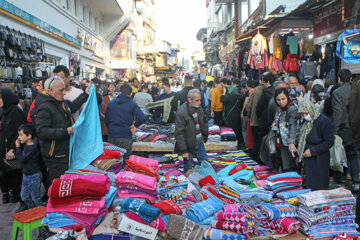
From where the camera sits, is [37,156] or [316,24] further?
[316,24]

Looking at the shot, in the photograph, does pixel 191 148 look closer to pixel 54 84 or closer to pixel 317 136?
pixel 317 136

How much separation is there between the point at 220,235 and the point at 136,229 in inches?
31.9

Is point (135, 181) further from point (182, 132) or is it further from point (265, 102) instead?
point (265, 102)

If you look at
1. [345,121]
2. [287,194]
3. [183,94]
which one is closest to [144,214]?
[287,194]

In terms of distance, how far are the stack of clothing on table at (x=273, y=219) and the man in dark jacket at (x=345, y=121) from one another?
347cm

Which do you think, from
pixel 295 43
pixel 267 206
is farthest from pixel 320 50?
pixel 267 206

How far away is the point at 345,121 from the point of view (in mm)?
6188

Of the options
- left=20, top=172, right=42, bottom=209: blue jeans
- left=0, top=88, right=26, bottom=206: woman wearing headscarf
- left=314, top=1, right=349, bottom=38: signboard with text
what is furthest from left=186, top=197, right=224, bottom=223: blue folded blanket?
left=314, top=1, right=349, bottom=38: signboard with text

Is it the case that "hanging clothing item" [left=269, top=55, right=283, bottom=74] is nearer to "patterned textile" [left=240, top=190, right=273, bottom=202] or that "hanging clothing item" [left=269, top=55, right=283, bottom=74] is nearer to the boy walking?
"patterned textile" [left=240, top=190, right=273, bottom=202]

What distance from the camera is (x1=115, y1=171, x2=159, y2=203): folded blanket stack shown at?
350 centimetres

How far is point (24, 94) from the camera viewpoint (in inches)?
314

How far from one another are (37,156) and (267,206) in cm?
339

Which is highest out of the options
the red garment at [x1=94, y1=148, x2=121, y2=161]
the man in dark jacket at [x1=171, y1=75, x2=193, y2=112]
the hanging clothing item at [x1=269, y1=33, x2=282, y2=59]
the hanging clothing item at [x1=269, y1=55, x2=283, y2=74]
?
the hanging clothing item at [x1=269, y1=33, x2=282, y2=59]

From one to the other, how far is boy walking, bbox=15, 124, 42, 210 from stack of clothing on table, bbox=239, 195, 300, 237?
3.12 m
